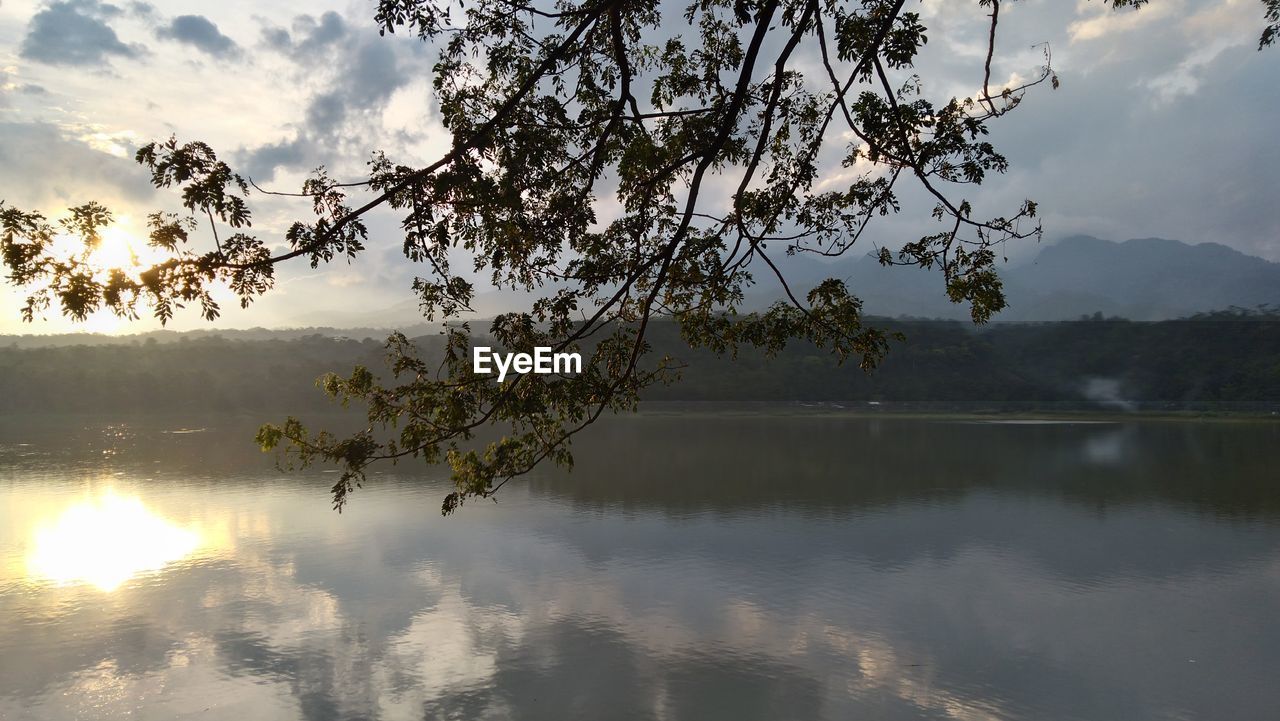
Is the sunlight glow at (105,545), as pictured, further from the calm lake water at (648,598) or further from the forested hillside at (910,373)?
the forested hillside at (910,373)

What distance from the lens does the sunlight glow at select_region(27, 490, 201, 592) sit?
1596 cm

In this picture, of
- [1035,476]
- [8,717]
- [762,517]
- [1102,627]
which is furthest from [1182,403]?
[8,717]

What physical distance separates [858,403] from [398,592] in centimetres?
6730

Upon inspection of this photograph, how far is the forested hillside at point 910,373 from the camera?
245ft

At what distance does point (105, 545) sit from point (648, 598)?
12.4 metres

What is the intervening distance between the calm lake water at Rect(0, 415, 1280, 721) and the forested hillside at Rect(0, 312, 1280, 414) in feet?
167

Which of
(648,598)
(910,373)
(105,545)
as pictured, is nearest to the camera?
(648,598)

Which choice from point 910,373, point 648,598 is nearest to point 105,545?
point 648,598

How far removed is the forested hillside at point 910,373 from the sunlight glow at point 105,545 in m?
55.7

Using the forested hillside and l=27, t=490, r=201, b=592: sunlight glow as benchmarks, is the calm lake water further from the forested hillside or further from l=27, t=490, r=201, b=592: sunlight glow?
the forested hillside

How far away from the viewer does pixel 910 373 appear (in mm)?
84562

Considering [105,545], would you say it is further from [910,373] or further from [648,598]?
[910,373]

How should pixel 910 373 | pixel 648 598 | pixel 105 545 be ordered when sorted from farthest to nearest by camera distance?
pixel 910 373 → pixel 105 545 → pixel 648 598

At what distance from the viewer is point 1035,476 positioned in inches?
1145
